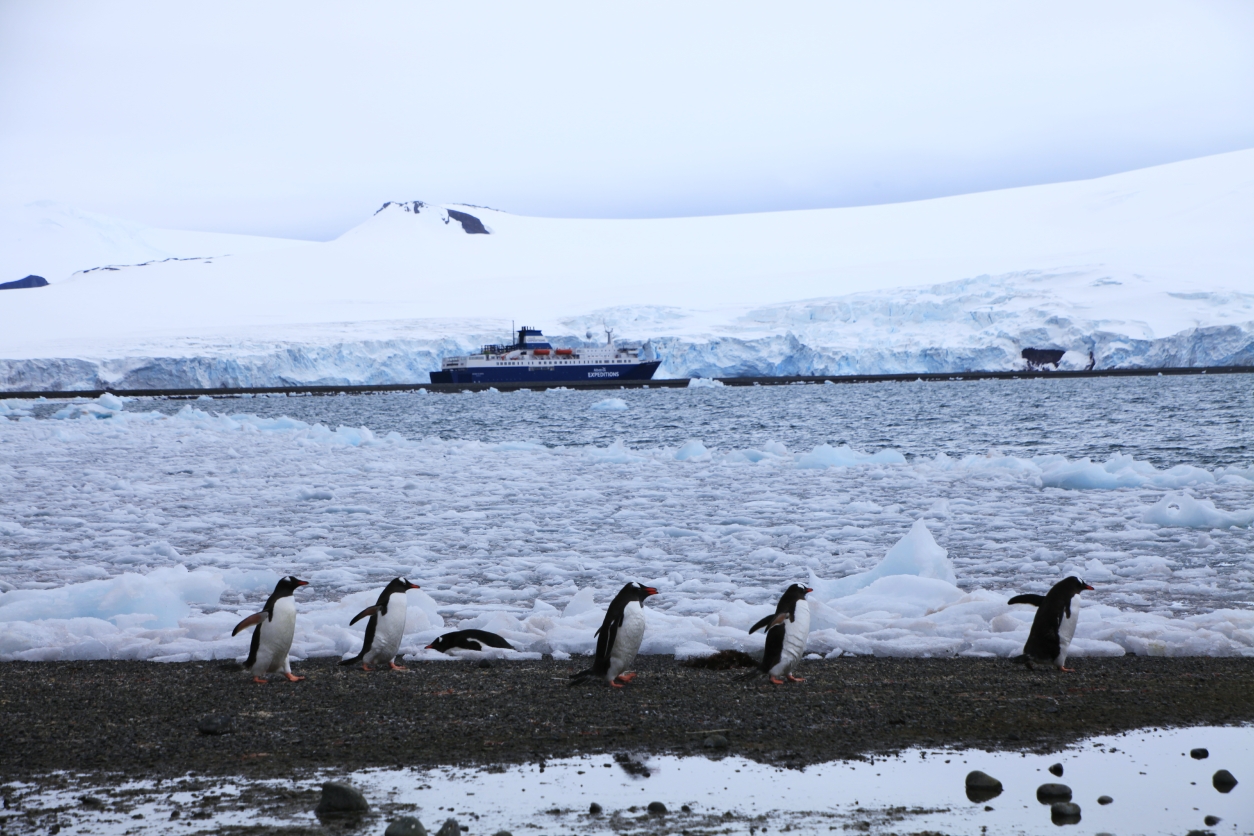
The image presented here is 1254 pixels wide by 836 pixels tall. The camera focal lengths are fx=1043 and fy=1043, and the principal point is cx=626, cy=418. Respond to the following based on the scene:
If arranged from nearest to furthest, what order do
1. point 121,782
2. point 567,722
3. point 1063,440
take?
point 121,782
point 567,722
point 1063,440

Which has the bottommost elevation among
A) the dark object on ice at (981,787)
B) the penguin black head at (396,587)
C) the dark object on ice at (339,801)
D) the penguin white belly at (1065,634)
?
the penguin white belly at (1065,634)

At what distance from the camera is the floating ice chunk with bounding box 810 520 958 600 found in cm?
754

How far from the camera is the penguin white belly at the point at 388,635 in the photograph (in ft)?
17.2

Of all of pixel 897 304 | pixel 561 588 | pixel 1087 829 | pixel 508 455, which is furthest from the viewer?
Result: pixel 897 304

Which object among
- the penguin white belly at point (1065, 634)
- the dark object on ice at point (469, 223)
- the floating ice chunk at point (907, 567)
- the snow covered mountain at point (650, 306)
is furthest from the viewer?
the dark object on ice at point (469, 223)

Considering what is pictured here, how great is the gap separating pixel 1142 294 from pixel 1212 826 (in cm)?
7235

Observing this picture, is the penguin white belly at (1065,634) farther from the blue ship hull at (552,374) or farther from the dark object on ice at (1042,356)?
the blue ship hull at (552,374)

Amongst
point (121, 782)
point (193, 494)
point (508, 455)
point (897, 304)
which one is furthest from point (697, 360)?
point (121, 782)

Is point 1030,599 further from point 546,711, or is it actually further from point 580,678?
point 546,711

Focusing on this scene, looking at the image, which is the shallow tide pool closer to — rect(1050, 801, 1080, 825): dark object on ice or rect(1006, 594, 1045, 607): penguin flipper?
rect(1050, 801, 1080, 825): dark object on ice

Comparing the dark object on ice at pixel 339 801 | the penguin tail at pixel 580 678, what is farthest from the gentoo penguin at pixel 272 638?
the dark object on ice at pixel 339 801

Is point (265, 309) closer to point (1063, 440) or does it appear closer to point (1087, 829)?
point (1063, 440)

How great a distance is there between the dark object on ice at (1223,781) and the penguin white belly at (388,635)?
360cm

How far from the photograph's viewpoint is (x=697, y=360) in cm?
6731
